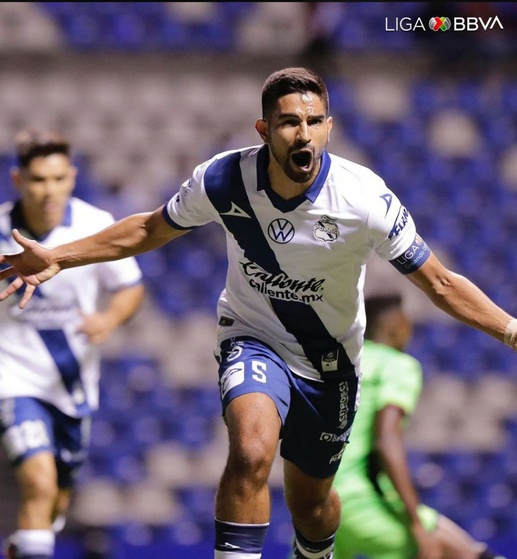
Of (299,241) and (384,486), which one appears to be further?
(384,486)

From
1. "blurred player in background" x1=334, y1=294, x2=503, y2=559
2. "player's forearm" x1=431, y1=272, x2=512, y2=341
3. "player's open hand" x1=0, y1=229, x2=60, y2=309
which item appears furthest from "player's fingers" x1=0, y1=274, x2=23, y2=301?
"blurred player in background" x1=334, y1=294, x2=503, y2=559

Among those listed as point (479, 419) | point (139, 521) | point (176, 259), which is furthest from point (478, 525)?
point (176, 259)

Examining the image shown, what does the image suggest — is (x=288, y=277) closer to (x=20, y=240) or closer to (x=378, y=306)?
(x=20, y=240)

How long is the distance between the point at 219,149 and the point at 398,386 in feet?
11.9

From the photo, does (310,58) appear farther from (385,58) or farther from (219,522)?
(219,522)

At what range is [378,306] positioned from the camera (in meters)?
5.14

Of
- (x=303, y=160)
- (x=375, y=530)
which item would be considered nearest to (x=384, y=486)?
(x=375, y=530)

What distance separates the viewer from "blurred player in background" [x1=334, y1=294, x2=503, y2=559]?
4746 mm

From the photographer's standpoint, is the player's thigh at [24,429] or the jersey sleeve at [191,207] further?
the player's thigh at [24,429]

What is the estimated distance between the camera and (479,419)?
25.2ft

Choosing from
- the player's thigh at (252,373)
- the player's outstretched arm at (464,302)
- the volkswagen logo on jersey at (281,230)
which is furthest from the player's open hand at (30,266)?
the player's outstretched arm at (464,302)

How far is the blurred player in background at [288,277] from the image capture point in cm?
344

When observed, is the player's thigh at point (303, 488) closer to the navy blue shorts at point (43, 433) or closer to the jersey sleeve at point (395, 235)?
the jersey sleeve at point (395, 235)

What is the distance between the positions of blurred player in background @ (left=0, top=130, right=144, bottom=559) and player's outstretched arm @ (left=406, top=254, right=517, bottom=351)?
6.42 ft
